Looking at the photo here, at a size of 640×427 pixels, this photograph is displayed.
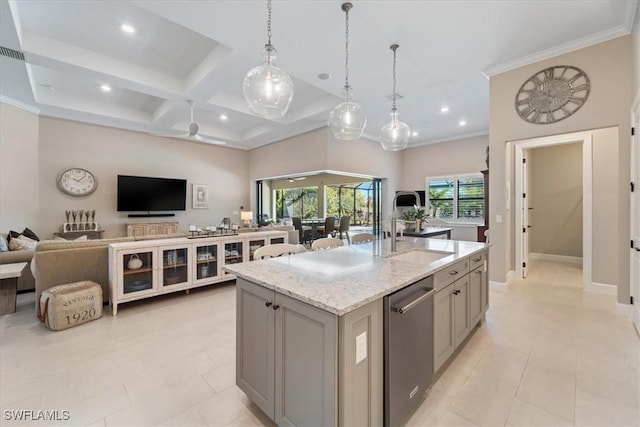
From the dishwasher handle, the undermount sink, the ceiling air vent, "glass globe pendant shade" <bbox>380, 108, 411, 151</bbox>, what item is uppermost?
the ceiling air vent

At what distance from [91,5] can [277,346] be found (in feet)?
13.1

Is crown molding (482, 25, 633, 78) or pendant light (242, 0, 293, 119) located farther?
crown molding (482, 25, 633, 78)

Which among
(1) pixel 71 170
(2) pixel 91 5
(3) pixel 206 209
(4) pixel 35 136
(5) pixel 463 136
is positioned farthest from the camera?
(3) pixel 206 209

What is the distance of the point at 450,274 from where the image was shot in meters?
2.10

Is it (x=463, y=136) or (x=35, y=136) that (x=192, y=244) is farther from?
(x=463, y=136)

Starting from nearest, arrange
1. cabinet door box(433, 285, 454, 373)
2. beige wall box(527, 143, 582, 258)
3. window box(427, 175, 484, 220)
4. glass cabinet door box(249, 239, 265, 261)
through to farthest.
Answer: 1. cabinet door box(433, 285, 454, 373)
2. glass cabinet door box(249, 239, 265, 261)
3. beige wall box(527, 143, 582, 258)
4. window box(427, 175, 484, 220)

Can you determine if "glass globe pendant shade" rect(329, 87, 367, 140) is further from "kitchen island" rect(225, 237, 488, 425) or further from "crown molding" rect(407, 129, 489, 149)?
"crown molding" rect(407, 129, 489, 149)

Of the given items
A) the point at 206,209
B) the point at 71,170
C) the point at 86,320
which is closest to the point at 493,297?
the point at 86,320

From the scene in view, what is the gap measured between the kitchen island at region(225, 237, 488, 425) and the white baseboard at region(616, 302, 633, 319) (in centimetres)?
259

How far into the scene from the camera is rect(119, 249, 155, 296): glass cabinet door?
3405 mm

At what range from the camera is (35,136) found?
5.45 metres

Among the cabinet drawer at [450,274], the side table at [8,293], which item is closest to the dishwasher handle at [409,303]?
the cabinet drawer at [450,274]

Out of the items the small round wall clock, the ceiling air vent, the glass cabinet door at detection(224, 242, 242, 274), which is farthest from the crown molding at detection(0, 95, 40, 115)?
the glass cabinet door at detection(224, 242, 242, 274)

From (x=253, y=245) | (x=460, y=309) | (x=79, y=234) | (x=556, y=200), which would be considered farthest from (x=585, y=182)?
(x=79, y=234)
